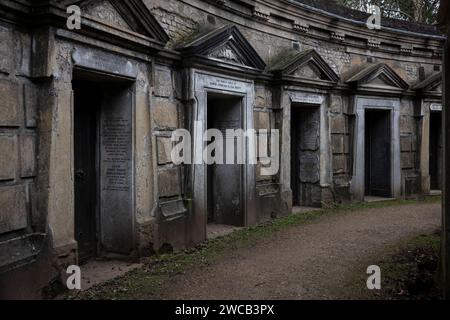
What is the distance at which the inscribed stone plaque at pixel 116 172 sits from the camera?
5641mm

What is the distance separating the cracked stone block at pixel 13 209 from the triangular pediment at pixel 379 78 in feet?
27.1

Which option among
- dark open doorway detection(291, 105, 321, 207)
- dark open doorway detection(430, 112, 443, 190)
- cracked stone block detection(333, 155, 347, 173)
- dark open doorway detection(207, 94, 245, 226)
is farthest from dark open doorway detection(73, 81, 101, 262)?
dark open doorway detection(430, 112, 443, 190)

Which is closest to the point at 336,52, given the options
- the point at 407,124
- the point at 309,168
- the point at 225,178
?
the point at 309,168

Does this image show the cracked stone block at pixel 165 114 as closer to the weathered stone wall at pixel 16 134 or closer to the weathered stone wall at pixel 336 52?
the weathered stone wall at pixel 336 52

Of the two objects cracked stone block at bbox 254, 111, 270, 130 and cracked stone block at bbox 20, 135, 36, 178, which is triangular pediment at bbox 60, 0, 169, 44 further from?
cracked stone block at bbox 254, 111, 270, 130

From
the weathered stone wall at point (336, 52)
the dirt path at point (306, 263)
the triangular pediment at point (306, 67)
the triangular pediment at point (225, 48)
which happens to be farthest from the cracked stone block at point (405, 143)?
the triangular pediment at point (225, 48)

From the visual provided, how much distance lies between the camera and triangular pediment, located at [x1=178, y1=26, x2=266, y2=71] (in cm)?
646

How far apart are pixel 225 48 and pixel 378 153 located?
624 centimetres

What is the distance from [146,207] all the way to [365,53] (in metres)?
7.80

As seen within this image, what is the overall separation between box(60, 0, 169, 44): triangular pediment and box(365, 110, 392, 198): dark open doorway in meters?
7.51

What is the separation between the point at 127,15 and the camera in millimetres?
5398

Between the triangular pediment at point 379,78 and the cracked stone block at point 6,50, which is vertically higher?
the triangular pediment at point 379,78

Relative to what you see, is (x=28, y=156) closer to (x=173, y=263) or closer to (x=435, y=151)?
(x=173, y=263)

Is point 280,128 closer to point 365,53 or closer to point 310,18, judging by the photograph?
point 310,18
